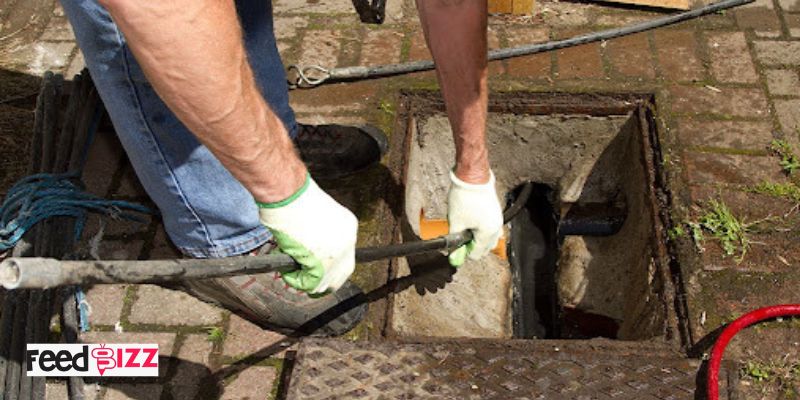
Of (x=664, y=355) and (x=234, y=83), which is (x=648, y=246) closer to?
(x=664, y=355)

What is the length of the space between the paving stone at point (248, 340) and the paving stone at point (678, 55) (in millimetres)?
2110

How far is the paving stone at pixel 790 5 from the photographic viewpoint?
3.91 m

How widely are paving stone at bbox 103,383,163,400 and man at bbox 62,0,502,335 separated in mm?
370

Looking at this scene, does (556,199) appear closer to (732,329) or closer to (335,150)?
(335,150)

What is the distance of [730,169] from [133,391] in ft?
7.92

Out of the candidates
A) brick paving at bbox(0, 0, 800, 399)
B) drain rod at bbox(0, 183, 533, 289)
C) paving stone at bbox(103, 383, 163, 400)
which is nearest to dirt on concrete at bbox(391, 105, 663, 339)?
brick paving at bbox(0, 0, 800, 399)

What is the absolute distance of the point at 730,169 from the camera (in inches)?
126

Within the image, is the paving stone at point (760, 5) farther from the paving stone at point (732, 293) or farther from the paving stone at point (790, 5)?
the paving stone at point (732, 293)

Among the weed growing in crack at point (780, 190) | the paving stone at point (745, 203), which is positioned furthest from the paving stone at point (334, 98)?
the weed growing in crack at point (780, 190)

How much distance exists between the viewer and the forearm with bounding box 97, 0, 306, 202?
1.64 meters

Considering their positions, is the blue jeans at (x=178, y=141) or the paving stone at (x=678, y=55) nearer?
the blue jeans at (x=178, y=141)

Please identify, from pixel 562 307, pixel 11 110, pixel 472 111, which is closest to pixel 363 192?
pixel 472 111

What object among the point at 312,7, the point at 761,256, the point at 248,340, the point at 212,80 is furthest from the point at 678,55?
the point at 212,80

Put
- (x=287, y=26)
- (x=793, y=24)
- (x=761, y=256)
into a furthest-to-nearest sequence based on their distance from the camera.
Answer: (x=287, y=26), (x=793, y=24), (x=761, y=256)
